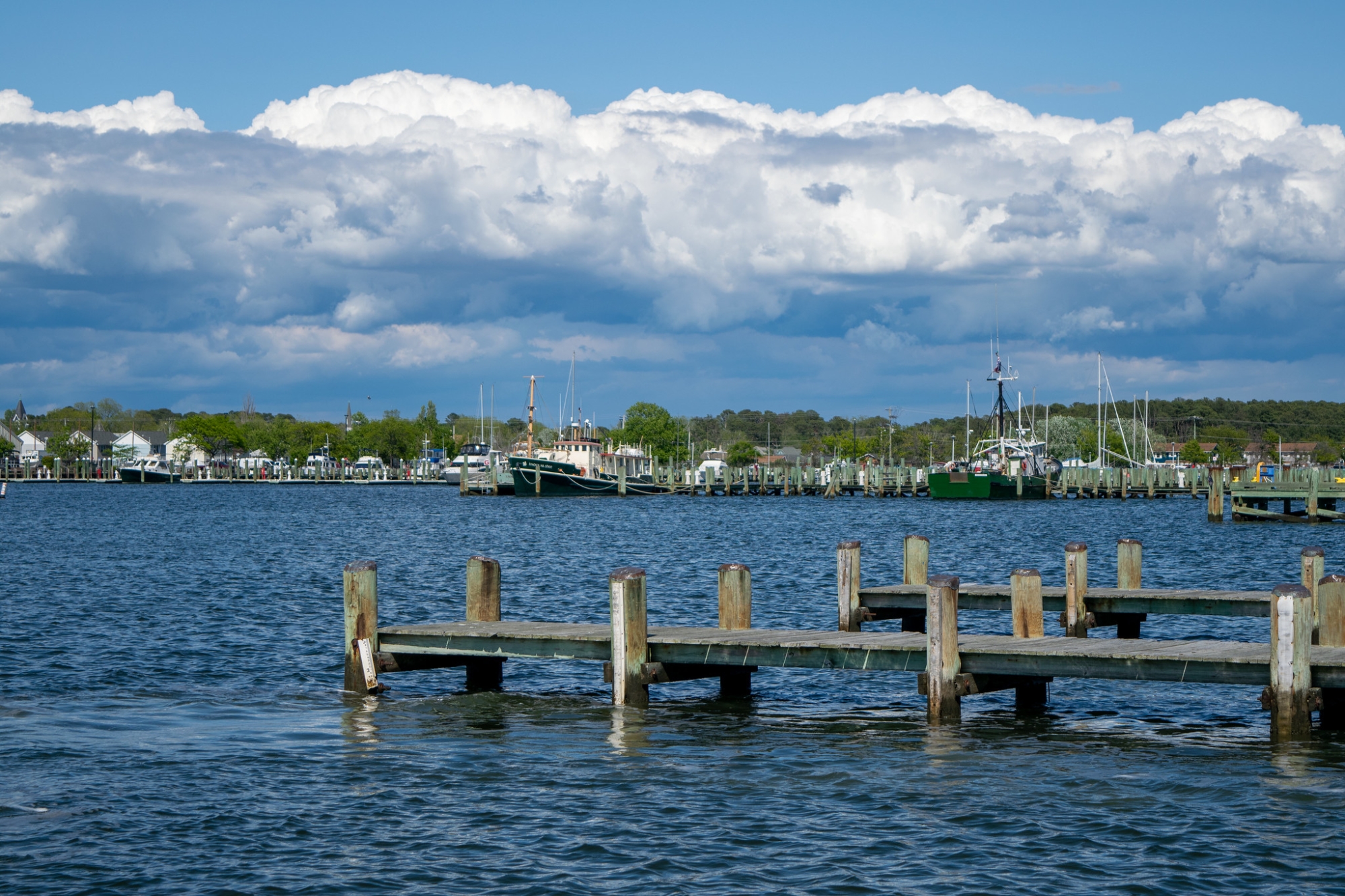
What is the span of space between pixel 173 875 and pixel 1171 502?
114829 mm

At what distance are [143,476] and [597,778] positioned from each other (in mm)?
192042

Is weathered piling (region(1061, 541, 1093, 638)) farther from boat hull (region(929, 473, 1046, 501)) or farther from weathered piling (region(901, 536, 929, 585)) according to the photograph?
boat hull (region(929, 473, 1046, 501))

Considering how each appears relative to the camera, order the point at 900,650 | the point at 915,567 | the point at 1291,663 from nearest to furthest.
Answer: the point at 1291,663 → the point at 900,650 → the point at 915,567

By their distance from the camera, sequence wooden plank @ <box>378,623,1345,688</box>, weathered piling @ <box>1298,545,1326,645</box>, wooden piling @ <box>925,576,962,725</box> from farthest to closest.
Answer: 1. weathered piling @ <box>1298,545,1326,645</box>
2. wooden piling @ <box>925,576,962,725</box>
3. wooden plank @ <box>378,623,1345,688</box>

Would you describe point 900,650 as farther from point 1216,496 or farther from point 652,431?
point 652,431

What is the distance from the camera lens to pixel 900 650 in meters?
17.1

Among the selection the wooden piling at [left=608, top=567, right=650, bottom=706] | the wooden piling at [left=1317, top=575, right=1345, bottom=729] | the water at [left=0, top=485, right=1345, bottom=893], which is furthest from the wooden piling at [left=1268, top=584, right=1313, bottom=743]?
the wooden piling at [left=608, top=567, right=650, bottom=706]

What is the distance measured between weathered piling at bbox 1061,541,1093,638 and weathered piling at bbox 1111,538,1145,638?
147cm

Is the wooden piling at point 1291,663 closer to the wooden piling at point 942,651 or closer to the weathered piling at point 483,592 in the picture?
the wooden piling at point 942,651

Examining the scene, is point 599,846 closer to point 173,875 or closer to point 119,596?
point 173,875

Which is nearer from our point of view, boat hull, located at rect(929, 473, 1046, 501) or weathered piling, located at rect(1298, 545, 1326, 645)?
weathered piling, located at rect(1298, 545, 1326, 645)

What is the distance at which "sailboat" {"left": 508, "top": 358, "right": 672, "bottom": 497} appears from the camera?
123750mm

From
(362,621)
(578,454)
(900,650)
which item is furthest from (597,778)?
(578,454)

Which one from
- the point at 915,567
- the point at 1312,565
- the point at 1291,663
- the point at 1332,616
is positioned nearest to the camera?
the point at 1291,663
